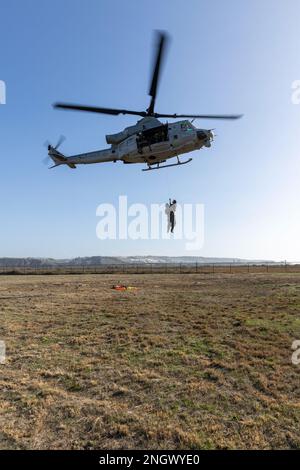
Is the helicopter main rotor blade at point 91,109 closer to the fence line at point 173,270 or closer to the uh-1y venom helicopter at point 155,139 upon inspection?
the uh-1y venom helicopter at point 155,139

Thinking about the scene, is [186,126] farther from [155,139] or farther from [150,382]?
[150,382]

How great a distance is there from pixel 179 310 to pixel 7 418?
36.5 feet

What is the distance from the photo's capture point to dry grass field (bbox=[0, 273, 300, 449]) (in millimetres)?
5535

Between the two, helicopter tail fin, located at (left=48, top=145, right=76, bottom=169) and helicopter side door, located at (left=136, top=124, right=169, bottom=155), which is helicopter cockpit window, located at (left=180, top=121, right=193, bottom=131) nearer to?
helicopter side door, located at (left=136, top=124, right=169, bottom=155)

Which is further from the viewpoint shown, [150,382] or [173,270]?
[173,270]

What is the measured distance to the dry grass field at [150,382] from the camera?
18.2 ft

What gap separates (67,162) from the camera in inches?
824

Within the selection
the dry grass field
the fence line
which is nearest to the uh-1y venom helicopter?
the dry grass field

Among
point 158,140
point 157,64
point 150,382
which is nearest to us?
point 150,382

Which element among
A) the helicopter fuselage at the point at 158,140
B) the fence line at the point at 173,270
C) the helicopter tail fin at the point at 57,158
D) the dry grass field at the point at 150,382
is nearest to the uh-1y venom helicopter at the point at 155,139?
the helicopter fuselage at the point at 158,140

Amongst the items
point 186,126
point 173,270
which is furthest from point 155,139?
point 173,270

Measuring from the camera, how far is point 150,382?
7719 millimetres
